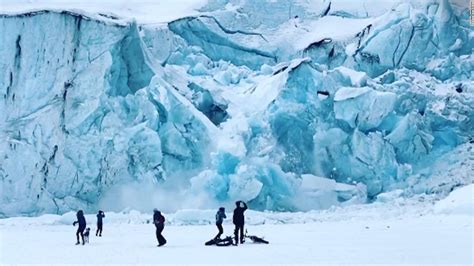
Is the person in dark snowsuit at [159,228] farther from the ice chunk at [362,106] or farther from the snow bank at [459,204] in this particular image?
the ice chunk at [362,106]

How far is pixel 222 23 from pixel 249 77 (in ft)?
8.12

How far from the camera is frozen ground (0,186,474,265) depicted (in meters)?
7.54

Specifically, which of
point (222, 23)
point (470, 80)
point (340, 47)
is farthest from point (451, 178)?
point (222, 23)

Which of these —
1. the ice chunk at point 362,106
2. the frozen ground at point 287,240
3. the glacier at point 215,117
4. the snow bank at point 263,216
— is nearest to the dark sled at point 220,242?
the frozen ground at point 287,240

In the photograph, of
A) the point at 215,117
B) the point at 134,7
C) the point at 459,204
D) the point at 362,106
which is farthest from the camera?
the point at 134,7

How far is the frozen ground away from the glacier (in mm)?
1759

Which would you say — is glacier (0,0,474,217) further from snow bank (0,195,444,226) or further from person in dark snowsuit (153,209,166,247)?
person in dark snowsuit (153,209,166,247)

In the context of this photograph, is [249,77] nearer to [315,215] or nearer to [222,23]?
[222,23]

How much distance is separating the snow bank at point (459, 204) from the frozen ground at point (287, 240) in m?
0.02

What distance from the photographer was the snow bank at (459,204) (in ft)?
38.9

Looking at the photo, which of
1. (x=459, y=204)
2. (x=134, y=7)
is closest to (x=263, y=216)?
(x=459, y=204)

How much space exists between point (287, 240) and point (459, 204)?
401cm

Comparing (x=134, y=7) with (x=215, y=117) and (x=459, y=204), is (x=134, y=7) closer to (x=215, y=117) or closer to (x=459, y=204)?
(x=215, y=117)

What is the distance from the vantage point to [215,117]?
20.0m
